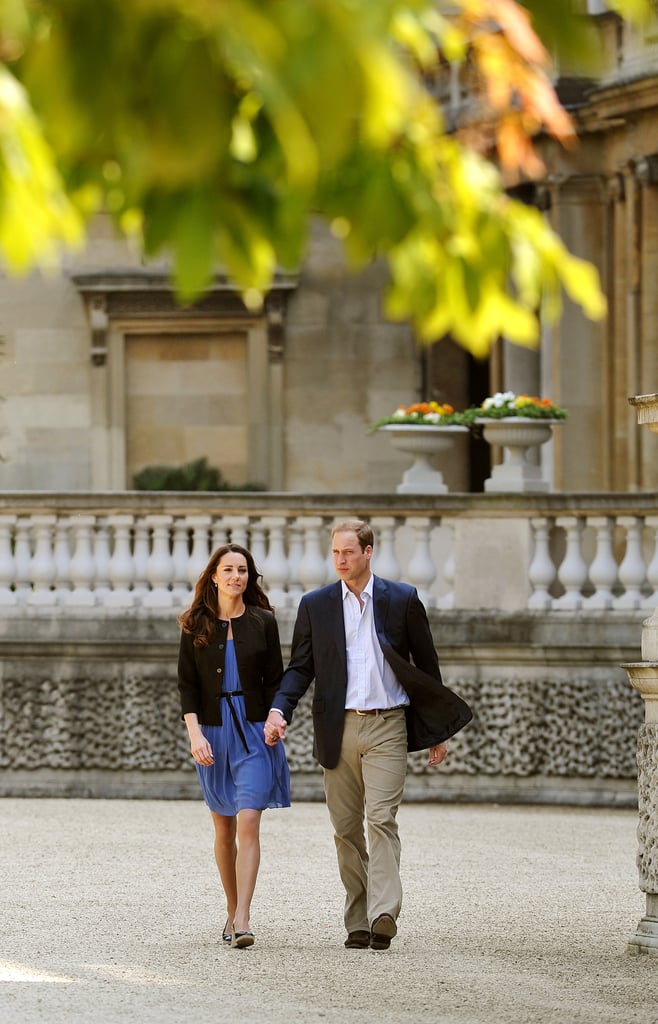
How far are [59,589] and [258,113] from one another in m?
11.6

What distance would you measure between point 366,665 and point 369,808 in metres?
0.56

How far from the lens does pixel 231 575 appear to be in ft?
29.7

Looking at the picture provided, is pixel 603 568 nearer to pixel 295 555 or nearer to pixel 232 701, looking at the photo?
pixel 295 555

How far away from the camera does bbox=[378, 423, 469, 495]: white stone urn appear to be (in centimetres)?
1520

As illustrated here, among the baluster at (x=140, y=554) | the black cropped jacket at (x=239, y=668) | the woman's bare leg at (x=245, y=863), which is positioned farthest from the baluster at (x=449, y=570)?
the woman's bare leg at (x=245, y=863)

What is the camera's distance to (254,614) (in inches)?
360

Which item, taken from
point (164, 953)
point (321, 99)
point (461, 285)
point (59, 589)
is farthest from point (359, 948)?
point (59, 589)

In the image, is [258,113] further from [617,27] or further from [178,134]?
[617,27]

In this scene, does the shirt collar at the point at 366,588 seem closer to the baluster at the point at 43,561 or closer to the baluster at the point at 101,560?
the baluster at the point at 101,560

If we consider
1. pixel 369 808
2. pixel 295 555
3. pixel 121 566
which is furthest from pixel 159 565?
pixel 369 808

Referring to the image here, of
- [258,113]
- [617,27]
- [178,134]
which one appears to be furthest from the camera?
[617,27]

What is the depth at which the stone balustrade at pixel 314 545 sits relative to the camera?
14531 millimetres

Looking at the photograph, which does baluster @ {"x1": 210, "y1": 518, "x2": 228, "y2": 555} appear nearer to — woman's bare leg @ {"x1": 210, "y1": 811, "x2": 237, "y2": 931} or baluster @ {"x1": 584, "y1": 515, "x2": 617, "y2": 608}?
baluster @ {"x1": 584, "y1": 515, "x2": 617, "y2": 608}

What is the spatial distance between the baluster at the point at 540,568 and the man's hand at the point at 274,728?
19.6 ft
